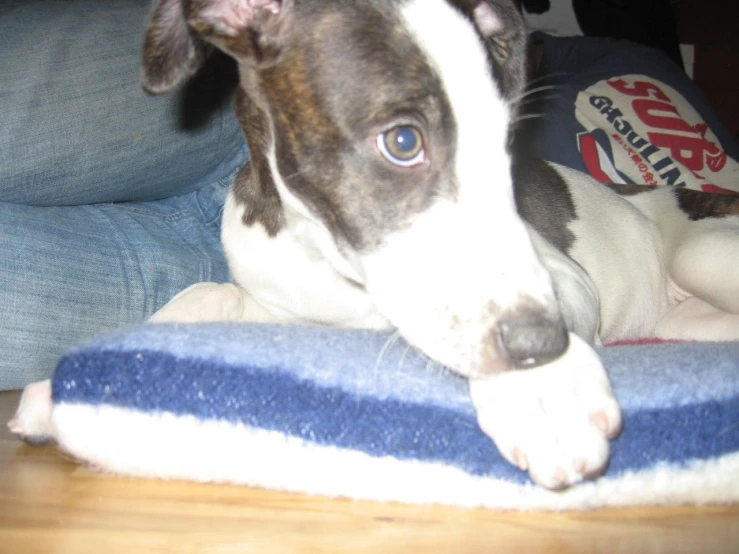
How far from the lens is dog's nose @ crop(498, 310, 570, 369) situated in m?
1.49

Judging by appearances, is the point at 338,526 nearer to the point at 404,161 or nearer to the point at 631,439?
the point at 631,439

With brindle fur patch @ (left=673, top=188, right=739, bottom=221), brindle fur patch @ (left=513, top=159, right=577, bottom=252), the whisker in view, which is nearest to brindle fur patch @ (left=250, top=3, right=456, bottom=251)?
the whisker

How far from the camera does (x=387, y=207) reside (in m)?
1.72

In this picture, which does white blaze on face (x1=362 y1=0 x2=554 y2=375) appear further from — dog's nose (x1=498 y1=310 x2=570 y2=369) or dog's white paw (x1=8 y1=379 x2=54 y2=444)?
dog's white paw (x1=8 y1=379 x2=54 y2=444)

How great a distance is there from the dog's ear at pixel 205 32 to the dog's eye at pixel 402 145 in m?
0.48

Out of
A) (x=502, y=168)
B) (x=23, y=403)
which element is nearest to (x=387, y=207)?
(x=502, y=168)

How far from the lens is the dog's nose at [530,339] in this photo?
1.49m

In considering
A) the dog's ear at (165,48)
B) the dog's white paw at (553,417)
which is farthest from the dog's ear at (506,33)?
the dog's white paw at (553,417)

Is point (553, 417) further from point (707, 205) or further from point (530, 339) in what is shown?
point (707, 205)

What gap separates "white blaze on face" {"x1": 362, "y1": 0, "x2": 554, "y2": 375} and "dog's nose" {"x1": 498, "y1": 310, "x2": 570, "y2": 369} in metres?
0.03

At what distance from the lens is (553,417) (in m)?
1.48

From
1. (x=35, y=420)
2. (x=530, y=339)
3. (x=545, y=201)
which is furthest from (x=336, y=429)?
(x=545, y=201)

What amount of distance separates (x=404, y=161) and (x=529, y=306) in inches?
18.6

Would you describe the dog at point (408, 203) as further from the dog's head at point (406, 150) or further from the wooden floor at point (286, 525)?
the wooden floor at point (286, 525)
